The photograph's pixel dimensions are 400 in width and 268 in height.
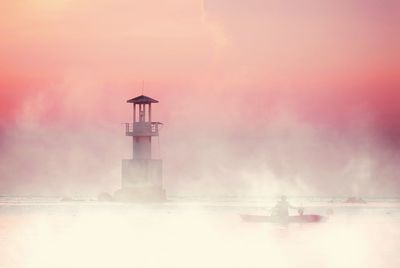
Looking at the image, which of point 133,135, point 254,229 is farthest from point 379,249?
point 133,135

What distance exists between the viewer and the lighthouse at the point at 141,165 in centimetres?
10188

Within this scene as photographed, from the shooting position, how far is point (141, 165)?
102 meters

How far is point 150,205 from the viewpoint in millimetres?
104625

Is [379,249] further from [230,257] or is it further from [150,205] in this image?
[150,205]

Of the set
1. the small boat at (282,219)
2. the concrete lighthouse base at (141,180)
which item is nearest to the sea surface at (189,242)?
the small boat at (282,219)

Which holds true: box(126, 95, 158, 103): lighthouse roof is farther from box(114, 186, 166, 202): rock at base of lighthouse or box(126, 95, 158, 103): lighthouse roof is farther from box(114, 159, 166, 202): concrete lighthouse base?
box(114, 186, 166, 202): rock at base of lighthouse

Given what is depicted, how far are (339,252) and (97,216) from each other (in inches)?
1572

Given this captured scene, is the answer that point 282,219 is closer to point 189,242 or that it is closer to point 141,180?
point 189,242

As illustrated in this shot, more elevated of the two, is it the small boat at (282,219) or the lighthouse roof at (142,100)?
the lighthouse roof at (142,100)

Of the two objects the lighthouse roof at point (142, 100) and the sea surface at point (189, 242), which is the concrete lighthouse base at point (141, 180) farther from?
the sea surface at point (189, 242)

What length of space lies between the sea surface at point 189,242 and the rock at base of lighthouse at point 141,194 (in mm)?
10542

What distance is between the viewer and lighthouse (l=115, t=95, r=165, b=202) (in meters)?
102

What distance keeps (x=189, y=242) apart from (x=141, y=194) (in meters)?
43.2

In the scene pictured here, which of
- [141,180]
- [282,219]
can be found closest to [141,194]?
[141,180]
